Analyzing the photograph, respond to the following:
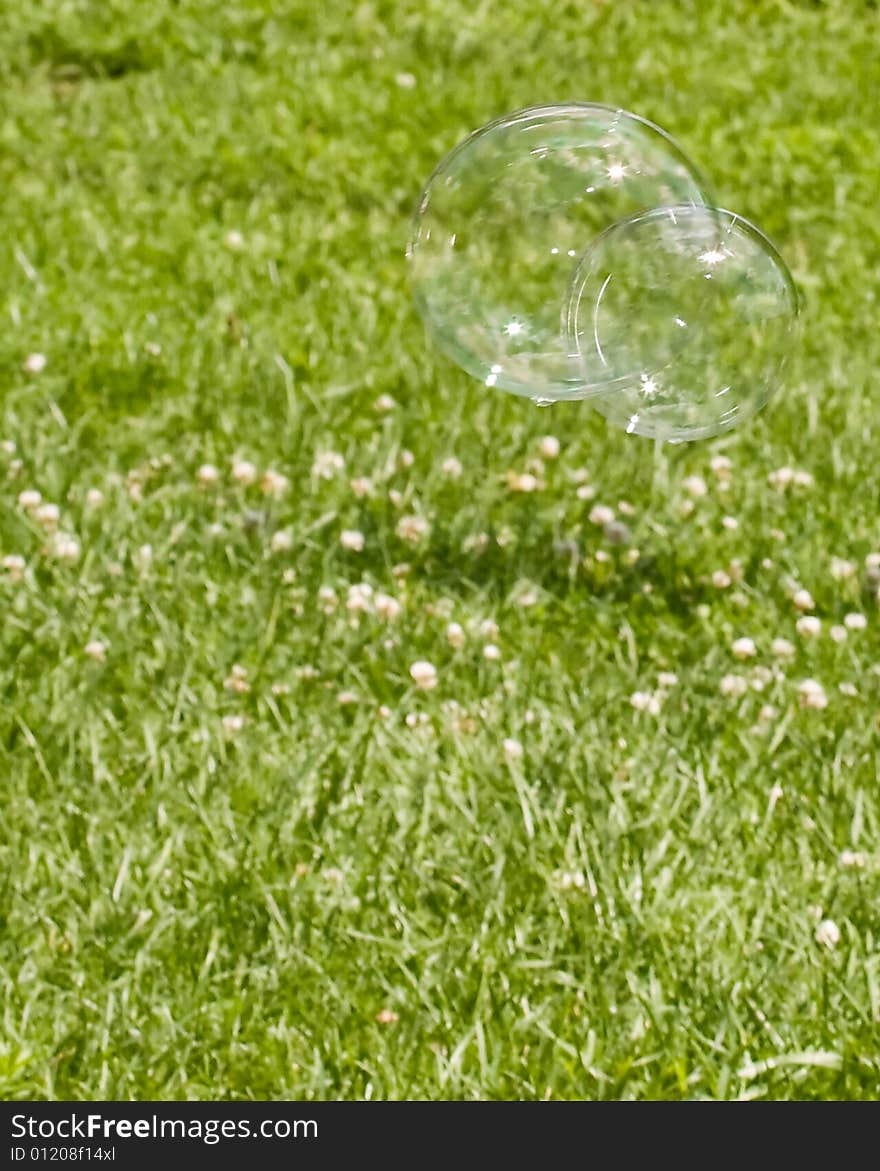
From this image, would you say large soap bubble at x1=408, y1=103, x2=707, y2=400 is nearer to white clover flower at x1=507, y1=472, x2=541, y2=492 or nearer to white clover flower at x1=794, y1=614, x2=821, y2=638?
white clover flower at x1=794, y1=614, x2=821, y2=638

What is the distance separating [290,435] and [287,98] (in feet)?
10.3

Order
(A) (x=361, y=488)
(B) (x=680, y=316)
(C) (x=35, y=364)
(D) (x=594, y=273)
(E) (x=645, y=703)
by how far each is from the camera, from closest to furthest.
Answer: (B) (x=680, y=316) < (D) (x=594, y=273) < (E) (x=645, y=703) < (A) (x=361, y=488) < (C) (x=35, y=364)

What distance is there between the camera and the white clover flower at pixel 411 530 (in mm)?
4898

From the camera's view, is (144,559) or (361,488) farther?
(361,488)

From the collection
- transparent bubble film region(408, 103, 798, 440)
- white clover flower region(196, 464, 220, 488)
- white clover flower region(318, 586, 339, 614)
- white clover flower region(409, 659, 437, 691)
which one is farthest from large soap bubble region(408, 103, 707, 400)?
white clover flower region(196, 464, 220, 488)

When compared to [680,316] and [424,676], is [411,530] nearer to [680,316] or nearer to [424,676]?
[424,676]

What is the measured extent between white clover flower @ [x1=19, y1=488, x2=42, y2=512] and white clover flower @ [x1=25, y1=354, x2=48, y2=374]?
82 cm

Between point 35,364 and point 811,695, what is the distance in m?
2.65

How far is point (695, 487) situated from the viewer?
5.16 metres

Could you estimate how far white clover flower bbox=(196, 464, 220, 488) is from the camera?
5.08 metres

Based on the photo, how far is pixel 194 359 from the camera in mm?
5910

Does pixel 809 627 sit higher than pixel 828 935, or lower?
lower

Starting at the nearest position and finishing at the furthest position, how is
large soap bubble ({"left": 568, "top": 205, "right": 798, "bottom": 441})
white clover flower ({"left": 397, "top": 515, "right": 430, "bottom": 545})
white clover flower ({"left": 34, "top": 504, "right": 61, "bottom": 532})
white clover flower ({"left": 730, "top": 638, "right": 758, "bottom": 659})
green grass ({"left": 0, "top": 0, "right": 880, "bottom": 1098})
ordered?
green grass ({"left": 0, "top": 0, "right": 880, "bottom": 1098}) → large soap bubble ({"left": 568, "top": 205, "right": 798, "bottom": 441}) → white clover flower ({"left": 730, "top": 638, "right": 758, "bottom": 659}) → white clover flower ({"left": 34, "top": 504, "right": 61, "bottom": 532}) → white clover flower ({"left": 397, "top": 515, "right": 430, "bottom": 545})

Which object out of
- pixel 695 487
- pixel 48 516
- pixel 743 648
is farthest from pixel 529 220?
pixel 48 516
